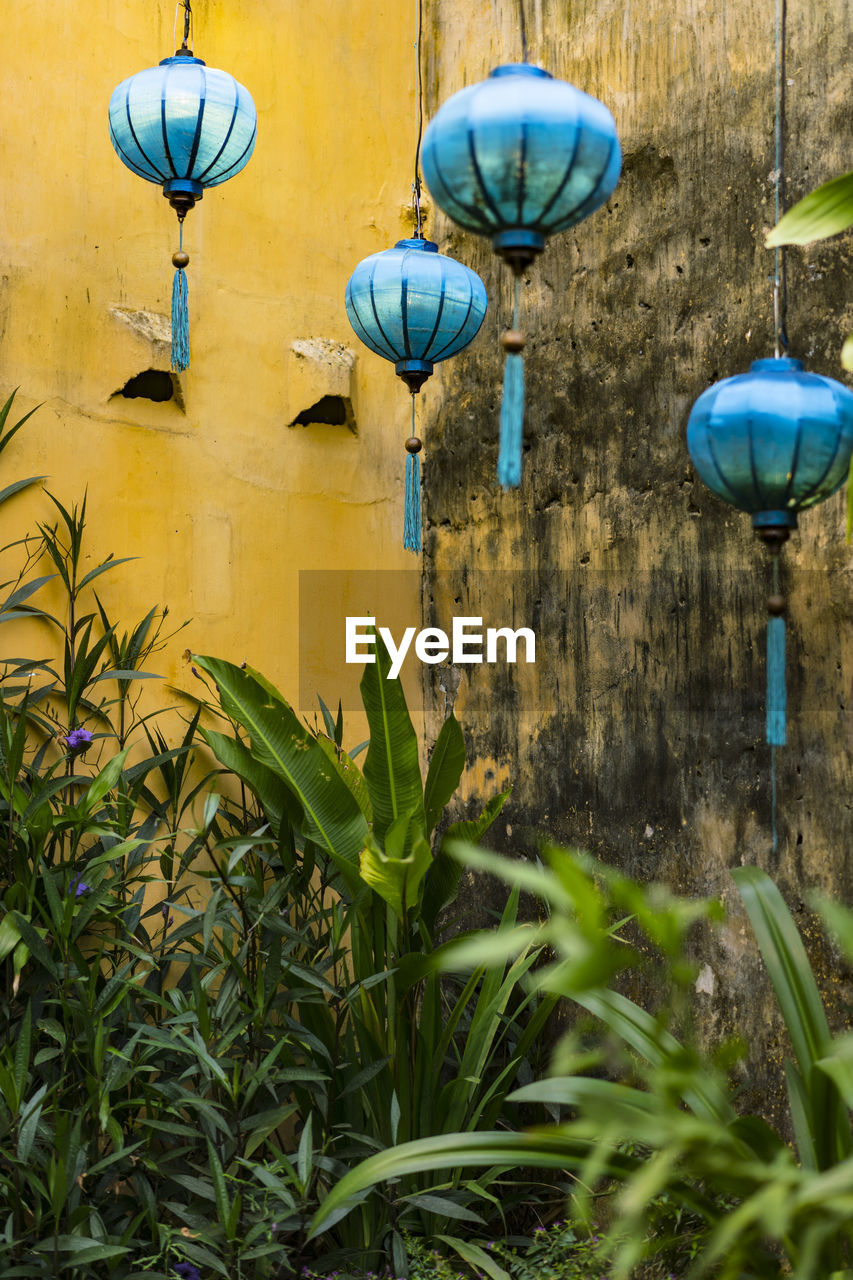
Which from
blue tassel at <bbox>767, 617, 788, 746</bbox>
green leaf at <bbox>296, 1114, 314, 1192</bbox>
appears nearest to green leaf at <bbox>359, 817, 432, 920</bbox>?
green leaf at <bbox>296, 1114, 314, 1192</bbox>

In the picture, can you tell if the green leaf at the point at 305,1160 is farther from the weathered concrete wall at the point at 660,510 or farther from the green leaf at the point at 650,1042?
the weathered concrete wall at the point at 660,510

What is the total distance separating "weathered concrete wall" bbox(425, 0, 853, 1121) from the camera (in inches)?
91.0

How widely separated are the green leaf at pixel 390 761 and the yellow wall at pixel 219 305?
2.22 feet

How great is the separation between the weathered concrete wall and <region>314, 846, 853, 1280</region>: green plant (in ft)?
2.04

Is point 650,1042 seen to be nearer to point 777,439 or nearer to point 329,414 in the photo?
point 777,439

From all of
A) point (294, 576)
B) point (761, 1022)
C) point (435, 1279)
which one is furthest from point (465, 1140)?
point (294, 576)

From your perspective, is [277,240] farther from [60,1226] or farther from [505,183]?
[60,1226]

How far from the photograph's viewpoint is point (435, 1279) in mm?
2012

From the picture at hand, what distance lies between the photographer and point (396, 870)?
215 cm

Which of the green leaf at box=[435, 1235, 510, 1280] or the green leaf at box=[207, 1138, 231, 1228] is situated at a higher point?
the green leaf at box=[207, 1138, 231, 1228]

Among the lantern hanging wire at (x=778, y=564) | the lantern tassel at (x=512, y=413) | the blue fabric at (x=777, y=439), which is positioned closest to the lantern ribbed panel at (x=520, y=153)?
the lantern tassel at (x=512, y=413)

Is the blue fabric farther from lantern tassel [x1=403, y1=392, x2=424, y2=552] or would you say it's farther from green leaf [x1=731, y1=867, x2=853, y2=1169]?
lantern tassel [x1=403, y1=392, x2=424, y2=552]

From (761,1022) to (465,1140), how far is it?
1.09 m

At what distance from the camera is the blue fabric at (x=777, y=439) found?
166cm
